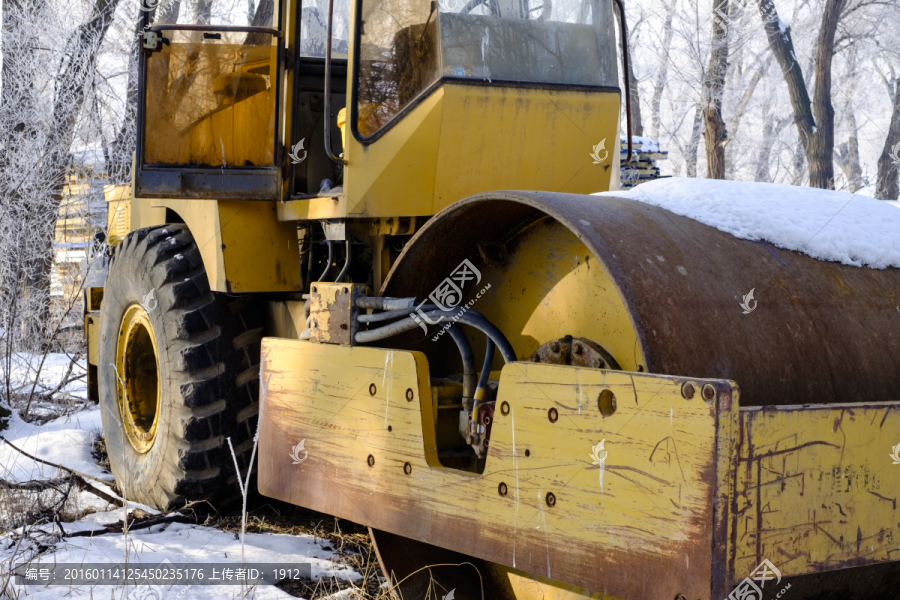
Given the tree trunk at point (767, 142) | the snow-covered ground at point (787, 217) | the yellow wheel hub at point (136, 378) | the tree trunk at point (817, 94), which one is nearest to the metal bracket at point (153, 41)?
the yellow wheel hub at point (136, 378)

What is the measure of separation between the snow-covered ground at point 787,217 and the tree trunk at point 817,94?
1258cm

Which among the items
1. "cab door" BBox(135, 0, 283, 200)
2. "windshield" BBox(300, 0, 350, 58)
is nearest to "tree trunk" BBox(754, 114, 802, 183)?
"windshield" BBox(300, 0, 350, 58)

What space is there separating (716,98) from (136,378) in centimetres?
1248

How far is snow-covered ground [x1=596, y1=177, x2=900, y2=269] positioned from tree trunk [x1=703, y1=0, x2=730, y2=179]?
29.8 feet

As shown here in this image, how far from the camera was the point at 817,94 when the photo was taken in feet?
50.3

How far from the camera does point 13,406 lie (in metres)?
7.52

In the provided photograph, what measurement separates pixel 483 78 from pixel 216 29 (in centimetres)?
138

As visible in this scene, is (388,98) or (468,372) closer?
(468,372)

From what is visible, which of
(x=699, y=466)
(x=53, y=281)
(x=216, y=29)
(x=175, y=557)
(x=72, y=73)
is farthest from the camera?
(x=53, y=281)

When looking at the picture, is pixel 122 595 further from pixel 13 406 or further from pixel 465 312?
pixel 13 406

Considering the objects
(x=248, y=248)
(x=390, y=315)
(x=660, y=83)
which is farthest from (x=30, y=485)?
(x=660, y=83)

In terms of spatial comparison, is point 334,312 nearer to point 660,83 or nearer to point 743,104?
point 660,83

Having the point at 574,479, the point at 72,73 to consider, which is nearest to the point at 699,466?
the point at 574,479

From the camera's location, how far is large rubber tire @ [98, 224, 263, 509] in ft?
14.6
